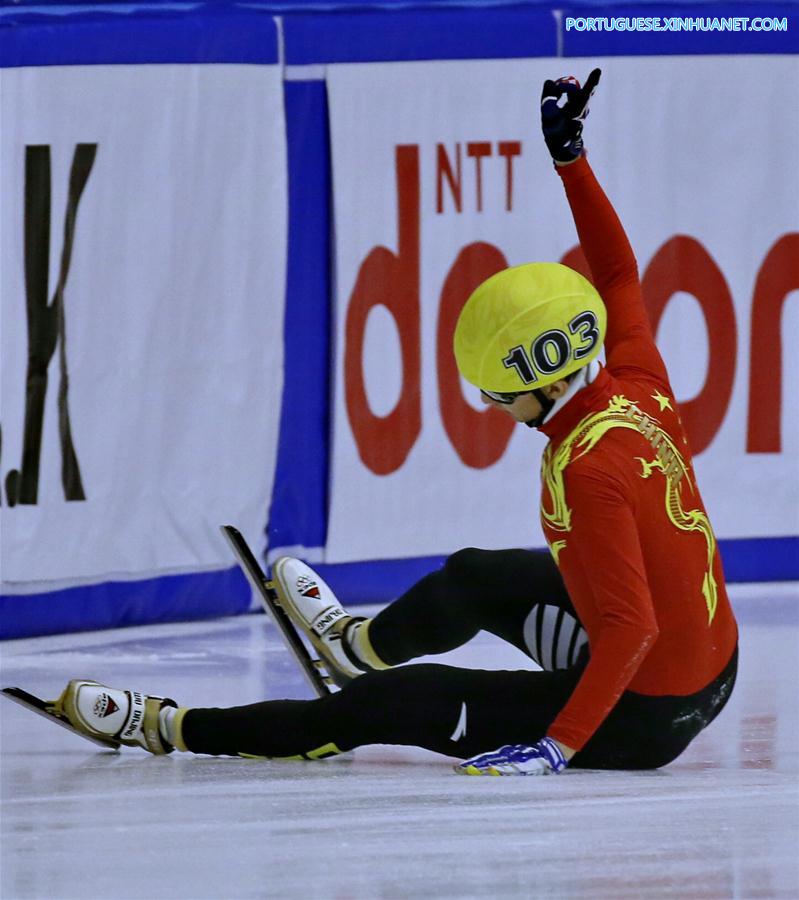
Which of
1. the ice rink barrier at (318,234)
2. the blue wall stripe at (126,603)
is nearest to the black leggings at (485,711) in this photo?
the blue wall stripe at (126,603)

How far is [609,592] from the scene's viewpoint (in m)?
2.83

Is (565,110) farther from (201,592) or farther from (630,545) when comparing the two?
(201,592)

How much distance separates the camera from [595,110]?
5.30m

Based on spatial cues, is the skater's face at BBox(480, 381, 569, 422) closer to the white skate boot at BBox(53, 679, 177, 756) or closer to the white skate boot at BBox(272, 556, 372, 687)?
the white skate boot at BBox(272, 556, 372, 687)

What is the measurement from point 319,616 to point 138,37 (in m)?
1.88

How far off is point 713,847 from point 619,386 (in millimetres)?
775

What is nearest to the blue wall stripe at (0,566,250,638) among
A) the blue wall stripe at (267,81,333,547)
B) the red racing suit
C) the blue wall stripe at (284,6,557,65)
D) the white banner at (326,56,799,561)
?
the blue wall stripe at (267,81,333,547)

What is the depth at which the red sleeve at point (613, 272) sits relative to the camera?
10.4 feet

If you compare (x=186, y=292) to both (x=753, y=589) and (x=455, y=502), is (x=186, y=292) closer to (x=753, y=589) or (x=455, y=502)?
(x=455, y=502)

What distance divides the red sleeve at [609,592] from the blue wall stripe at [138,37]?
7.61ft

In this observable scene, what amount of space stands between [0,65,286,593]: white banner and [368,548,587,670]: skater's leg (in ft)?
5.20

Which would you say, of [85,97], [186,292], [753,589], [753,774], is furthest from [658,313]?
[753,774]

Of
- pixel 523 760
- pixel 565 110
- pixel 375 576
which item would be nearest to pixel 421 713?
pixel 523 760

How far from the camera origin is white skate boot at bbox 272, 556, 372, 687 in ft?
11.5
